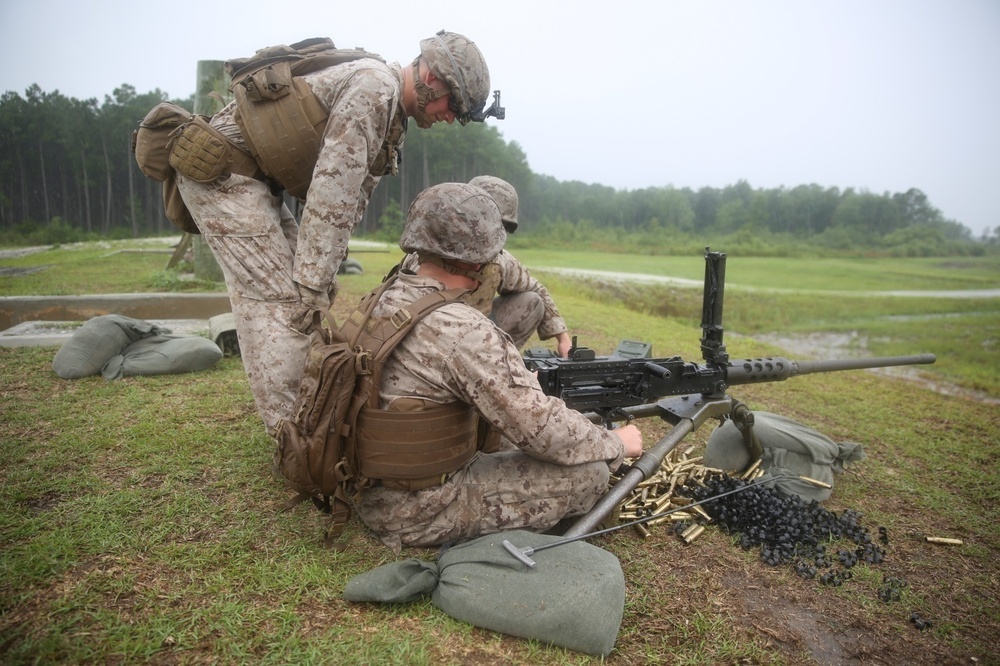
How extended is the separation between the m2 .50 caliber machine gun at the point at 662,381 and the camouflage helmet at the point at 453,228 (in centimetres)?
113

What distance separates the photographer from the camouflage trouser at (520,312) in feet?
17.9

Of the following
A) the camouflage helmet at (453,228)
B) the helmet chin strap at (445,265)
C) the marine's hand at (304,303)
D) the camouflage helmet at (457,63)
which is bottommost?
the marine's hand at (304,303)

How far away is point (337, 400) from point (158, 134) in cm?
242

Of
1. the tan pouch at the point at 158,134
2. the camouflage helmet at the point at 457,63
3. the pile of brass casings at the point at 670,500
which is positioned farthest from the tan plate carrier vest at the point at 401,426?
the tan pouch at the point at 158,134

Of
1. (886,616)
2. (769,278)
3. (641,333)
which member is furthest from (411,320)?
(769,278)

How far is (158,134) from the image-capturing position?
3.88 m

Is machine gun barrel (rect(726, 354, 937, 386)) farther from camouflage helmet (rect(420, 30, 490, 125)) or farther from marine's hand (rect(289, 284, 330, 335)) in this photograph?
marine's hand (rect(289, 284, 330, 335))

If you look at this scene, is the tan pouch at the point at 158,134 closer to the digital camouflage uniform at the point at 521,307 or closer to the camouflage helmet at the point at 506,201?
the camouflage helmet at the point at 506,201

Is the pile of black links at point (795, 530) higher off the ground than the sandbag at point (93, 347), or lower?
lower

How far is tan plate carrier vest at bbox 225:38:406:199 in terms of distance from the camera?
146 inches

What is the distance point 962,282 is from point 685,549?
14.3m

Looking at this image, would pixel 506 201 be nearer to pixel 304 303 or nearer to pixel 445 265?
pixel 304 303

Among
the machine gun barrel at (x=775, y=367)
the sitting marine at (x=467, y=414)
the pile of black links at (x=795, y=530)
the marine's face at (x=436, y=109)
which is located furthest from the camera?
the machine gun barrel at (x=775, y=367)

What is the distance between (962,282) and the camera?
13914mm
